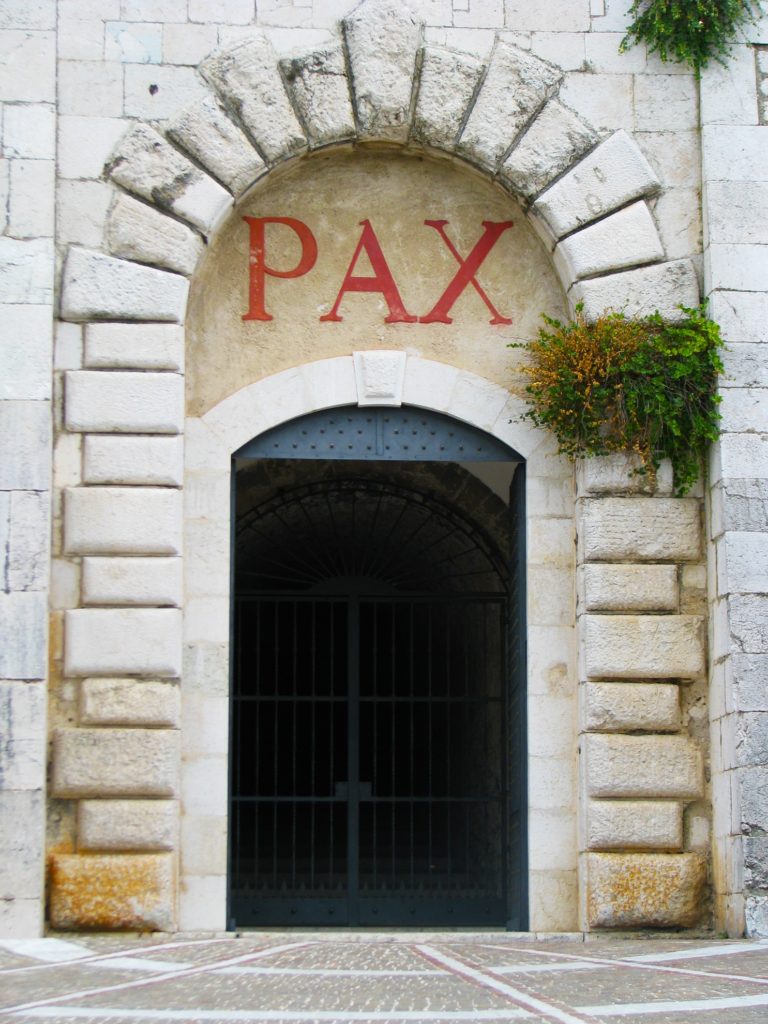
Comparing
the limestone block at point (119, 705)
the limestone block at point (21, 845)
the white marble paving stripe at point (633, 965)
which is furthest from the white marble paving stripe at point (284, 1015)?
the limestone block at point (119, 705)

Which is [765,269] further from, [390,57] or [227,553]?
[227,553]

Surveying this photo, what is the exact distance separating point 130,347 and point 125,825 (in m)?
2.40

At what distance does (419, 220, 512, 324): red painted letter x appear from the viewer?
30.4ft

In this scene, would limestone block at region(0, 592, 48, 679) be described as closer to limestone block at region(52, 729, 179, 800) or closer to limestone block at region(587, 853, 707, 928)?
limestone block at region(52, 729, 179, 800)

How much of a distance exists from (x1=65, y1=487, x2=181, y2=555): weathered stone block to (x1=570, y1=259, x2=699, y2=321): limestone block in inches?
96.1

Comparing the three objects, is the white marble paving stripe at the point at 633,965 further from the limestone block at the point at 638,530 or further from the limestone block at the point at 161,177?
the limestone block at the point at 161,177

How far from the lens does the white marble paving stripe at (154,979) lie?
Result: 6082mm

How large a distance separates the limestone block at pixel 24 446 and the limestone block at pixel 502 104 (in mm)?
2641

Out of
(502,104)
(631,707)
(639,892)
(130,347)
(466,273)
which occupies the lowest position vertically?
(639,892)


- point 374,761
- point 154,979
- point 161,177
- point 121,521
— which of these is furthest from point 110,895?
point 161,177

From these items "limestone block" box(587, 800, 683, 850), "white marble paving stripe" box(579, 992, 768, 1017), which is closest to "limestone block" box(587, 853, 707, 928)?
"limestone block" box(587, 800, 683, 850)

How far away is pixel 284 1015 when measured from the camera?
580cm

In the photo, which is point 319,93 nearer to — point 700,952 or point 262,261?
point 262,261

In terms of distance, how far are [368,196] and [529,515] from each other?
1.95 meters
